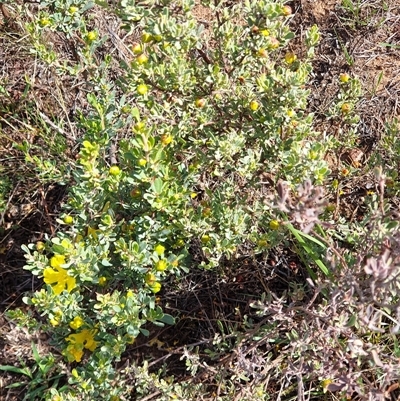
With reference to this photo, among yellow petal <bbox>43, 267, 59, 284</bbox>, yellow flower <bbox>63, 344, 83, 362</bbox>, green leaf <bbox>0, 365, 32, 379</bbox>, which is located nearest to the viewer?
yellow petal <bbox>43, 267, 59, 284</bbox>

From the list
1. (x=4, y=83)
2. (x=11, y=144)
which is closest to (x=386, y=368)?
(x=11, y=144)

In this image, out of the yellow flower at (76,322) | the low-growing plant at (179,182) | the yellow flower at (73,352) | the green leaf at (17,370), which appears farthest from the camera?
the green leaf at (17,370)

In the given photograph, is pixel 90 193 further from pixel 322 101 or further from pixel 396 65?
pixel 396 65

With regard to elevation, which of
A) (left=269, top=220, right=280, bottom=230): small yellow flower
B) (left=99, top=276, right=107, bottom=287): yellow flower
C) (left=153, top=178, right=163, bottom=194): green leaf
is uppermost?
(left=153, top=178, right=163, bottom=194): green leaf

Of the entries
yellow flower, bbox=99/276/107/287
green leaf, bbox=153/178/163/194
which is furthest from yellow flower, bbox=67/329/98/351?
green leaf, bbox=153/178/163/194

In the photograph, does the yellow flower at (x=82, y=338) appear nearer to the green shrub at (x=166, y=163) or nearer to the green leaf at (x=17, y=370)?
the green shrub at (x=166, y=163)

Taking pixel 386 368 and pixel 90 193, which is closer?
pixel 386 368

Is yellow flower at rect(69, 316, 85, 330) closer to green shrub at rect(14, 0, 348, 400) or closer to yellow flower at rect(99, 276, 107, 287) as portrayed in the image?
green shrub at rect(14, 0, 348, 400)

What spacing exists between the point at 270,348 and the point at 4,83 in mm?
2120

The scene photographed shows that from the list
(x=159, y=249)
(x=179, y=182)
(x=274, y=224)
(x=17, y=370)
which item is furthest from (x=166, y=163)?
(x=17, y=370)

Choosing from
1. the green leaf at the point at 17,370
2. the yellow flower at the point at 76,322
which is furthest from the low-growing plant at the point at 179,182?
the green leaf at the point at 17,370

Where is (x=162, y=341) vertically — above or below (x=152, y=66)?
below

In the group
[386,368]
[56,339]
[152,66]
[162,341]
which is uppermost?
[152,66]

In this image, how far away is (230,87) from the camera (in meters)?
2.13
